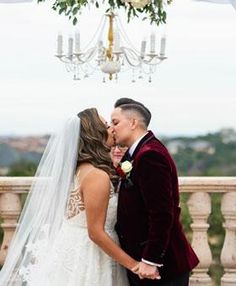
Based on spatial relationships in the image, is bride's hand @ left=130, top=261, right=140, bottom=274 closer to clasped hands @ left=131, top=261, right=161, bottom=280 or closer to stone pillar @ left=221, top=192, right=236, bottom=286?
clasped hands @ left=131, top=261, right=161, bottom=280

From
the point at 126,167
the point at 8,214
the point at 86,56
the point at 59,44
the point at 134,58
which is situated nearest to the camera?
the point at 126,167

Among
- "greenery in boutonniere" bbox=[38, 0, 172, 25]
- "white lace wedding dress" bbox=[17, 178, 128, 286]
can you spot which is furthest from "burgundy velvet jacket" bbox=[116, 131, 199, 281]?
"greenery in boutonniere" bbox=[38, 0, 172, 25]

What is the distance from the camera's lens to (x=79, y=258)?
9.04 ft

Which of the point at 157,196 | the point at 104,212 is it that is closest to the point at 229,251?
the point at 104,212

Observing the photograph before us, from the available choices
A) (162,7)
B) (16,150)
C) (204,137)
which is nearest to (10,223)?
(16,150)

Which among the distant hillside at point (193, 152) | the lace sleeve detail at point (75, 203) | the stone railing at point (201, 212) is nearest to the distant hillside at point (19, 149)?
the distant hillside at point (193, 152)

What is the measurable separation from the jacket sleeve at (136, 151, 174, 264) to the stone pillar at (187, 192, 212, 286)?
1152 millimetres

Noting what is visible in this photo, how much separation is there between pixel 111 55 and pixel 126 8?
171 cm

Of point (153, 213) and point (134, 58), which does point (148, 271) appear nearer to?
point (153, 213)

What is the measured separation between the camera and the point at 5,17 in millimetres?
4691

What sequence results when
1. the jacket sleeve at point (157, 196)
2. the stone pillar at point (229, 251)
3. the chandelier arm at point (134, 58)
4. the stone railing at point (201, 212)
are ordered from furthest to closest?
the chandelier arm at point (134, 58), the stone pillar at point (229, 251), the stone railing at point (201, 212), the jacket sleeve at point (157, 196)

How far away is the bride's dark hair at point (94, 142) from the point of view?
8.73ft

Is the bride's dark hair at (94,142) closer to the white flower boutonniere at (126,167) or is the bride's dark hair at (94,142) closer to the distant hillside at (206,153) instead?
the white flower boutonniere at (126,167)

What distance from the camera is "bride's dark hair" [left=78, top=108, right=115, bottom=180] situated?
2662 mm
